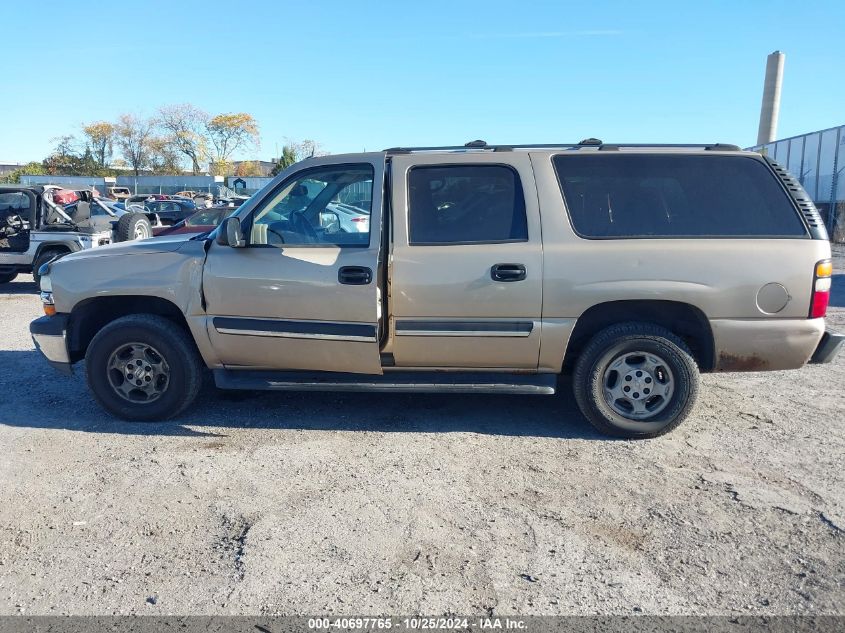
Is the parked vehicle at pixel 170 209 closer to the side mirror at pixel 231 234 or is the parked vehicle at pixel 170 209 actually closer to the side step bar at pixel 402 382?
the side mirror at pixel 231 234

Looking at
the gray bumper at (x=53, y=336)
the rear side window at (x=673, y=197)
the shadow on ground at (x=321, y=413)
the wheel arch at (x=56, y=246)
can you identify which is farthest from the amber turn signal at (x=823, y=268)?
the wheel arch at (x=56, y=246)

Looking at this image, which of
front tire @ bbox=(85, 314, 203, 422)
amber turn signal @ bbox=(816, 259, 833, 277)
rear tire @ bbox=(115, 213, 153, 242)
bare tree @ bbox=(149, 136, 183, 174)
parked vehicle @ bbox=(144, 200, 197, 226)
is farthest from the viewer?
bare tree @ bbox=(149, 136, 183, 174)

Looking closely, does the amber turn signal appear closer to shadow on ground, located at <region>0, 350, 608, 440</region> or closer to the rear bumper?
the rear bumper

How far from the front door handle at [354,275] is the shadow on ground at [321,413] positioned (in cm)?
113

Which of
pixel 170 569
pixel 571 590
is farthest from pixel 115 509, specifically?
pixel 571 590

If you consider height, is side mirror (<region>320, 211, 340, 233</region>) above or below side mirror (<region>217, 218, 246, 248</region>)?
above

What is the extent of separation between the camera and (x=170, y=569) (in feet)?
10.3

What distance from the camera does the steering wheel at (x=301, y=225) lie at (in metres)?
4.78

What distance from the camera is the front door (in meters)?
4.53

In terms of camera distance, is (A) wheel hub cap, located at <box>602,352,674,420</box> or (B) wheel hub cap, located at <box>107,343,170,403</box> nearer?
(A) wheel hub cap, located at <box>602,352,674,420</box>

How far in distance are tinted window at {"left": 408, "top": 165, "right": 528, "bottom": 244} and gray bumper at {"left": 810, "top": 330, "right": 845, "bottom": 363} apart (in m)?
2.14

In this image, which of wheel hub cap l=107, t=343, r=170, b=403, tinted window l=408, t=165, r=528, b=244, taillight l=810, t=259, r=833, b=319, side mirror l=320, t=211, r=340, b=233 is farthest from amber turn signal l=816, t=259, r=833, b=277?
wheel hub cap l=107, t=343, r=170, b=403

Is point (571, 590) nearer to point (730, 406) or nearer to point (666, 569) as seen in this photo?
point (666, 569)

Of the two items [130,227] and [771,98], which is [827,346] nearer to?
[130,227]
